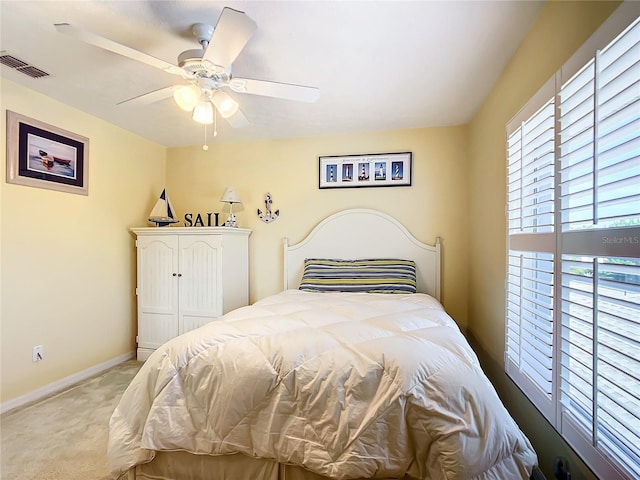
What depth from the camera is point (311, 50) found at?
1.80 metres

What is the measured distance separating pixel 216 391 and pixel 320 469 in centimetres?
51

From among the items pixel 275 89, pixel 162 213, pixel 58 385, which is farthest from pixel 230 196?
pixel 58 385

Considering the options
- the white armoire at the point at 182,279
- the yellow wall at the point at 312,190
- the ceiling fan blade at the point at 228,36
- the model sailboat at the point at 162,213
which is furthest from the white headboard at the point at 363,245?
the ceiling fan blade at the point at 228,36

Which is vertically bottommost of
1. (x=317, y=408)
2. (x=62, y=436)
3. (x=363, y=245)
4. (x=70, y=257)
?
(x=62, y=436)

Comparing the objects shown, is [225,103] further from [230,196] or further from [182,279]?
[182,279]

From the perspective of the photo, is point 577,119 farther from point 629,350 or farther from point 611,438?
point 611,438

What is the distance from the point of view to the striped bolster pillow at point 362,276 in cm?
278

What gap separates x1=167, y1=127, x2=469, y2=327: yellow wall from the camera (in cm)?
304

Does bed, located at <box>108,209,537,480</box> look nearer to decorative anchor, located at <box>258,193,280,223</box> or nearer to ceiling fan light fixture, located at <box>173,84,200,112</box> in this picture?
ceiling fan light fixture, located at <box>173,84,200,112</box>

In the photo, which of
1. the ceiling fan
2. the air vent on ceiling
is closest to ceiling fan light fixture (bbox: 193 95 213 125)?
the ceiling fan

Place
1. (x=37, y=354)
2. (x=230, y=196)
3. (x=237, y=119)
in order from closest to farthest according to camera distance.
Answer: (x=237, y=119)
(x=37, y=354)
(x=230, y=196)

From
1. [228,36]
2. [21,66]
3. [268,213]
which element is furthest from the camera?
[268,213]

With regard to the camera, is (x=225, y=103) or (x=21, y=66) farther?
(x=21, y=66)

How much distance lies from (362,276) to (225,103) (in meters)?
1.80
